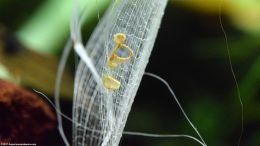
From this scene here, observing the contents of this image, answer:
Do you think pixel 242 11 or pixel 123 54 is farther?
pixel 242 11

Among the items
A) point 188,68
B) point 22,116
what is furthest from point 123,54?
point 188,68

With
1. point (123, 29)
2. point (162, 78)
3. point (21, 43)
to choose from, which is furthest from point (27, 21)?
point (123, 29)

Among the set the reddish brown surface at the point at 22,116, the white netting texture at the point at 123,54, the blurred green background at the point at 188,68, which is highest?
the white netting texture at the point at 123,54

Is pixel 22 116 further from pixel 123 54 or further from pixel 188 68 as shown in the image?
pixel 188 68

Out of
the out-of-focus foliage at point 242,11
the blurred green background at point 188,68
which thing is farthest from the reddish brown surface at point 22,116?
the out-of-focus foliage at point 242,11

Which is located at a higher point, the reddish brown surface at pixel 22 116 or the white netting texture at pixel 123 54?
the white netting texture at pixel 123 54

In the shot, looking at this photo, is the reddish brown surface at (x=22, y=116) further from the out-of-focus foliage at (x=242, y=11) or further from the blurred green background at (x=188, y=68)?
the out-of-focus foliage at (x=242, y=11)
